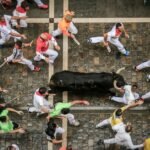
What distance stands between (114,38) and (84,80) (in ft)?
7.18

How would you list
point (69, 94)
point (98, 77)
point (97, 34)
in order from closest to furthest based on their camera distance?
point (98, 77)
point (69, 94)
point (97, 34)

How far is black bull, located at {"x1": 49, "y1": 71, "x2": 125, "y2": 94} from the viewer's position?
16.3 m

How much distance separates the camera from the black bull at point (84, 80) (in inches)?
643

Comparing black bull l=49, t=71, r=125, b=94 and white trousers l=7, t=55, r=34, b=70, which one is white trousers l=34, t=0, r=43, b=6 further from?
black bull l=49, t=71, r=125, b=94

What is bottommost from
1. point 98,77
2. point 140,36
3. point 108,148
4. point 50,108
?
point 108,148

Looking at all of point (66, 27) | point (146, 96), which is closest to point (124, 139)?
point (146, 96)

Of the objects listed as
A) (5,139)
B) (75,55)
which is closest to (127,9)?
(75,55)

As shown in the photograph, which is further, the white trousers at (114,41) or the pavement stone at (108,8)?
the pavement stone at (108,8)

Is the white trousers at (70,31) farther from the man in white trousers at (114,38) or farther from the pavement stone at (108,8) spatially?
the pavement stone at (108,8)

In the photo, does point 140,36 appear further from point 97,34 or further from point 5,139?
point 5,139

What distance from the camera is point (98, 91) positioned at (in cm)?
1706

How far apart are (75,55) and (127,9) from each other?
9.56ft

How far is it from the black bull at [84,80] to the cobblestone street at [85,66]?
A: 3.15ft

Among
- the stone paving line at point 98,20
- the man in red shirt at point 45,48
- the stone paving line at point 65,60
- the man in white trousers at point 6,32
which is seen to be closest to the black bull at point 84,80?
the stone paving line at point 65,60
